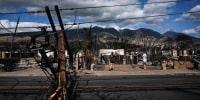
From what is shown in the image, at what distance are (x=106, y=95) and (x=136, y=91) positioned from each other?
1.99 metres

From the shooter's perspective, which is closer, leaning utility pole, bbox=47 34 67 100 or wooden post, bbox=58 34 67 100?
leaning utility pole, bbox=47 34 67 100

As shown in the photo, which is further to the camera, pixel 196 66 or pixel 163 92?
pixel 196 66

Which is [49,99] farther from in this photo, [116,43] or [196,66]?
[116,43]

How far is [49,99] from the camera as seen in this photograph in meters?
9.55

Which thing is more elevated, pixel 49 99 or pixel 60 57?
pixel 60 57

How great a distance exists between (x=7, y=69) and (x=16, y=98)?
22429mm

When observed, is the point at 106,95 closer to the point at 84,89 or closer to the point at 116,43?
the point at 84,89

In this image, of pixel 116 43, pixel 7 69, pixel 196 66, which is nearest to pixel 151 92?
pixel 196 66

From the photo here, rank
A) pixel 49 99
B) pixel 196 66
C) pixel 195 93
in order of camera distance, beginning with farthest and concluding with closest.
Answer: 1. pixel 196 66
2. pixel 195 93
3. pixel 49 99

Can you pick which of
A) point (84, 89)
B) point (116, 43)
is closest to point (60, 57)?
point (84, 89)

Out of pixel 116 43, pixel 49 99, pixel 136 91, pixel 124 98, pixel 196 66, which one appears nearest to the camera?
pixel 49 99

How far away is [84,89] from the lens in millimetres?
16578

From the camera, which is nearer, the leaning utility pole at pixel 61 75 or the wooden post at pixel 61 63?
the leaning utility pole at pixel 61 75

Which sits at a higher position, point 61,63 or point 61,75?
point 61,63
